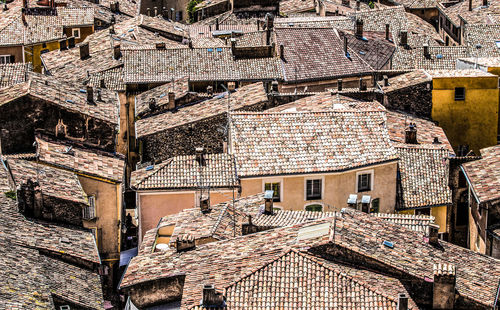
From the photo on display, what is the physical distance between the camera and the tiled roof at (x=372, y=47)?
7681 cm

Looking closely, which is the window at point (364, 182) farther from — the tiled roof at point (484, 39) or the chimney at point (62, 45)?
the chimney at point (62, 45)

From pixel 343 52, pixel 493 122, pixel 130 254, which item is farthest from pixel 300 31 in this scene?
pixel 130 254

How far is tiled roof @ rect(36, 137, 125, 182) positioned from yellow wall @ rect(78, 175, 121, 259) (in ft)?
1.63

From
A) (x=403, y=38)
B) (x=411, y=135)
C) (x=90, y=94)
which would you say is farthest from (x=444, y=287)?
(x=403, y=38)

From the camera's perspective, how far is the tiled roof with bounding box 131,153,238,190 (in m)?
51.5

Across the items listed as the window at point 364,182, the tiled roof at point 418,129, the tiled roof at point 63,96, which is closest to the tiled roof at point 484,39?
the tiled roof at point 418,129

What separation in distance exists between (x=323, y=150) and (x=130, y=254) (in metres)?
11.3

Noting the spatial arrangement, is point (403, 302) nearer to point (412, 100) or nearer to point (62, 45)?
point (412, 100)

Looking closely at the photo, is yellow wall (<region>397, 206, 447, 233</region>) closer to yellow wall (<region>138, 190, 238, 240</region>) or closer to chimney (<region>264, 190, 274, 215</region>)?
yellow wall (<region>138, 190, 238, 240</region>)

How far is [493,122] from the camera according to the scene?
63594mm

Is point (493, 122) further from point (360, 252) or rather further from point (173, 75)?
point (360, 252)

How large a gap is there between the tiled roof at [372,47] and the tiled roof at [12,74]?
24421mm

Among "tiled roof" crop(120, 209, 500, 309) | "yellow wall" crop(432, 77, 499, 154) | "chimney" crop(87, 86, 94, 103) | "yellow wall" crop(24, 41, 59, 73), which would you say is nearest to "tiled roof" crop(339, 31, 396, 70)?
"yellow wall" crop(432, 77, 499, 154)

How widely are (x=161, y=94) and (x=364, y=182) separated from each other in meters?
17.6
